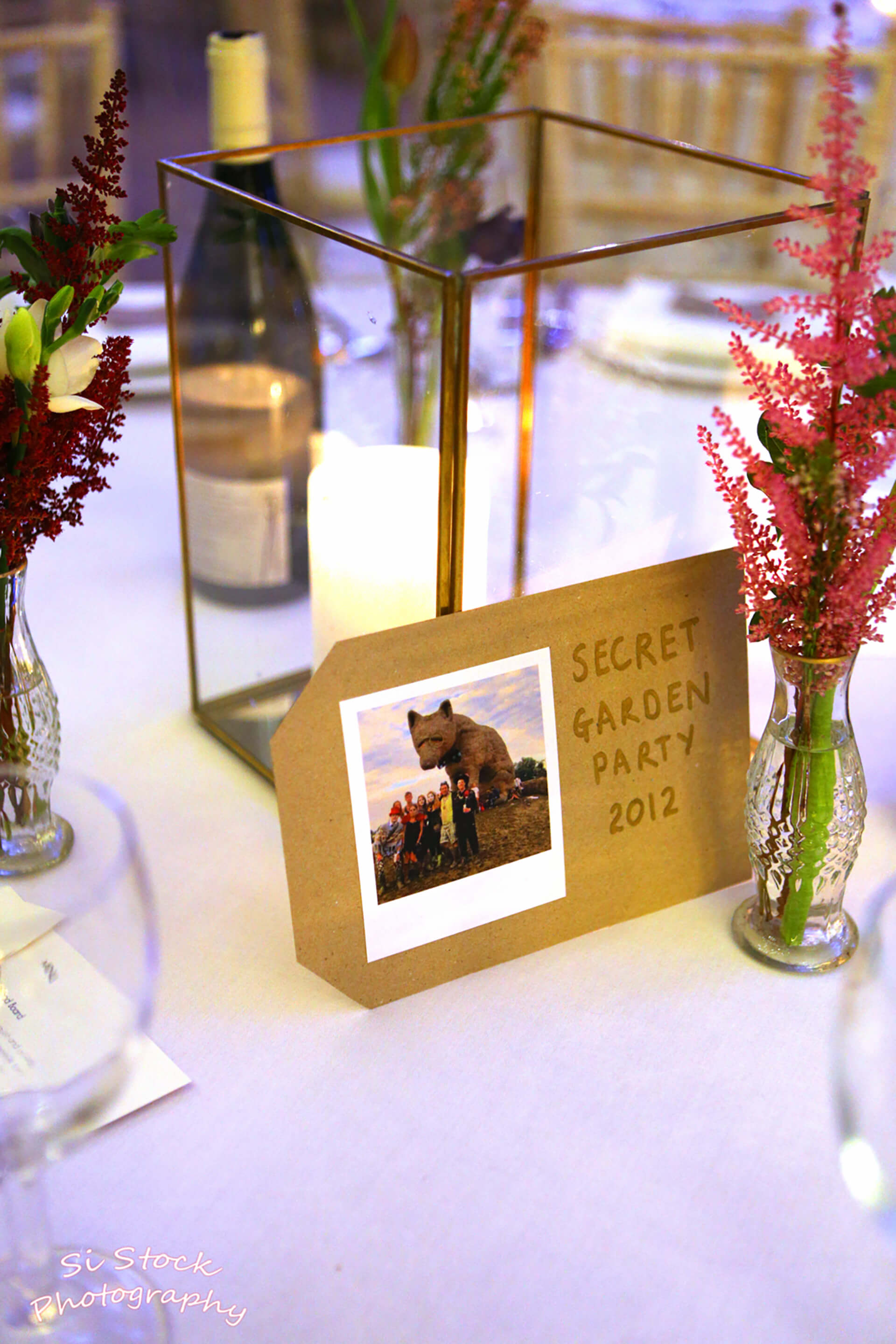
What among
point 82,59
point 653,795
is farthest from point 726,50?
point 82,59

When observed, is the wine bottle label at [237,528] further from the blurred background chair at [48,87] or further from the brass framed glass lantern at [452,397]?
the blurred background chair at [48,87]

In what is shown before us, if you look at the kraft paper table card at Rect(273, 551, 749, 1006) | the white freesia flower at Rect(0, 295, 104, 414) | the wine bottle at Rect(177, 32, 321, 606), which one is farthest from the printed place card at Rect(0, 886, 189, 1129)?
the wine bottle at Rect(177, 32, 321, 606)

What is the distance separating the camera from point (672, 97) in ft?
7.27

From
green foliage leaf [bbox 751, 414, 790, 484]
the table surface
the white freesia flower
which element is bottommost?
the table surface

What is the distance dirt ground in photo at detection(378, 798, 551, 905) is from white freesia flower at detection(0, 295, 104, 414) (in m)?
0.29

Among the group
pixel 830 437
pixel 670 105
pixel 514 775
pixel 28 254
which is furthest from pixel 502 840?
pixel 670 105

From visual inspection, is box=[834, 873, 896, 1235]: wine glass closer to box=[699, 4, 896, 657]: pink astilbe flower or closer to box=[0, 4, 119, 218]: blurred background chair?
box=[699, 4, 896, 657]: pink astilbe flower

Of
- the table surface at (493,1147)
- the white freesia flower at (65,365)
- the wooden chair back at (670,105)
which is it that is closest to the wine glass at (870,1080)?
the table surface at (493,1147)

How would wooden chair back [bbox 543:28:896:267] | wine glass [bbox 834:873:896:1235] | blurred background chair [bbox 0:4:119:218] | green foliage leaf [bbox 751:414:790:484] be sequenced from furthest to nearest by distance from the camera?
wooden chair back [bbox 543:28:896:267] → blurred background chair [bbox 0:4:119:218] → green foliage leaf [bbox 751:414:790:484] → wine glass [bbox 834:873:896:1235]

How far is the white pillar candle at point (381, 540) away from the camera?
2.44ft

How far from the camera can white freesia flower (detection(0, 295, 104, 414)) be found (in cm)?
65

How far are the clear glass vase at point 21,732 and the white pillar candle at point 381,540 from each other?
0.17 metres

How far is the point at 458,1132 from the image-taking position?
603 mm

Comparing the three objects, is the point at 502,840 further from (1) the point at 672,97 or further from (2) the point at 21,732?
(1) the point at 672,97
